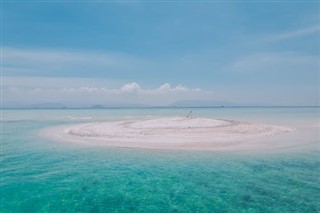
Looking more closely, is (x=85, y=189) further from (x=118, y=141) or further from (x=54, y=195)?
(x=118, y=141)

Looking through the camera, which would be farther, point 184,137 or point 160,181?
point 184,137

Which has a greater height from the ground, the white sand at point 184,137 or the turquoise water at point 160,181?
the white sand at point 184,137

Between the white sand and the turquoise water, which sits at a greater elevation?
the white sand

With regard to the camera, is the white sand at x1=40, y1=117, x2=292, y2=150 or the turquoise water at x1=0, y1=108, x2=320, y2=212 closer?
the turquoise water at x1=0, y1=108, x2=320, y2=212

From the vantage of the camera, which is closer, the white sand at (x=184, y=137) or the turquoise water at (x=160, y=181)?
the turquoise water at (x=160, y=181)

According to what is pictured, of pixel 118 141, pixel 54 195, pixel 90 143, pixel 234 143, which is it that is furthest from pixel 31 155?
pixel 234 143

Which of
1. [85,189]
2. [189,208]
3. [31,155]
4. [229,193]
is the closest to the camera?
[189,208]

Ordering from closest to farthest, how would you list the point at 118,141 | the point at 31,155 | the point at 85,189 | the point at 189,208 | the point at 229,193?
the point at 189,208 < the point at 229,193 < the point at 85,189 < the point at 31,155 < the point at 118,141

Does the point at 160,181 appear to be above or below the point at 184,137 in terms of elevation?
below
